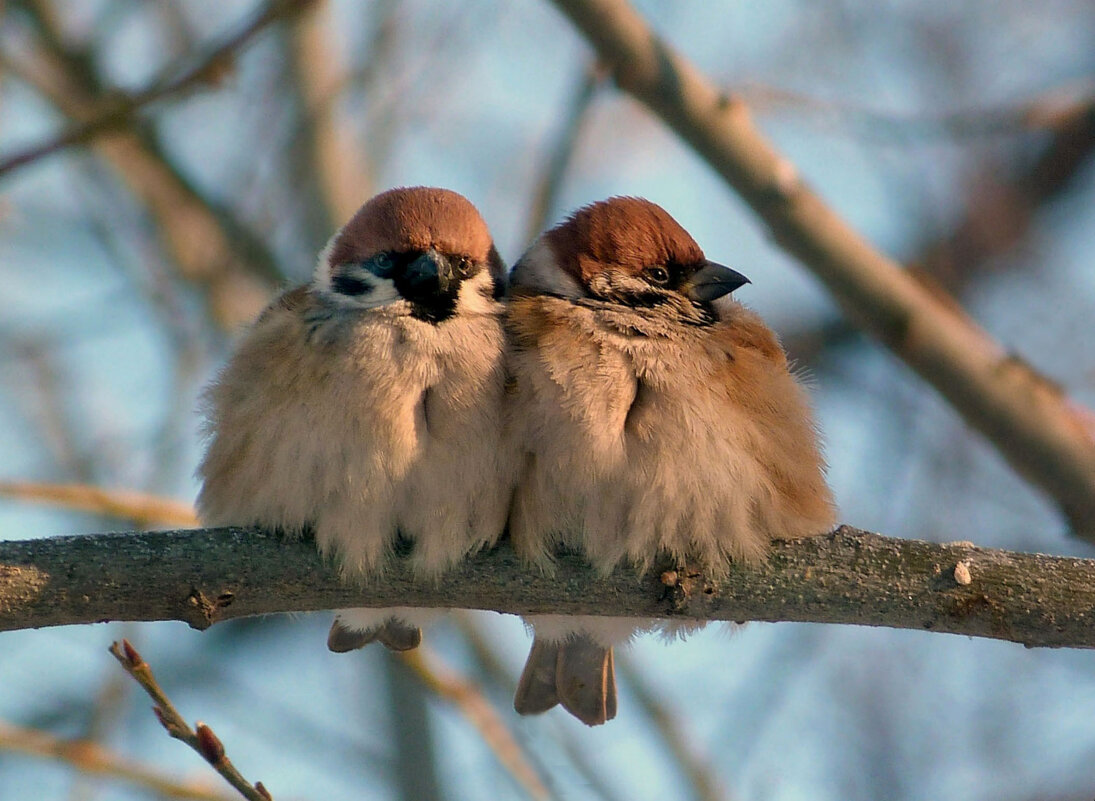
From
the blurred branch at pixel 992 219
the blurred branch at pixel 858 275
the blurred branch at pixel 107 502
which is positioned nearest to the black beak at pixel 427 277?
the blurred branch at pixel 858 275

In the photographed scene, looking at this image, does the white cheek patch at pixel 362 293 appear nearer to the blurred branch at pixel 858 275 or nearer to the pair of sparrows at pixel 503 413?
the pair of sparrows at pixel 503 413

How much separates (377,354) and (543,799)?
1965 millimetres

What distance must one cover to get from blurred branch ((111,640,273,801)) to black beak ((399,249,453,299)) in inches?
51.0

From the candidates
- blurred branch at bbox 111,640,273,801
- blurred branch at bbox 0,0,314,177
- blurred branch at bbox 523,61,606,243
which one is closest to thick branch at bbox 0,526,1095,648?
blurred branch at bbox 111,640,273,801

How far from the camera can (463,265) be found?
3.71 meters

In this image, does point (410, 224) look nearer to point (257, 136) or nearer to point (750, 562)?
point (750, 562)

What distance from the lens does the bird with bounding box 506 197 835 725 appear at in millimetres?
3211

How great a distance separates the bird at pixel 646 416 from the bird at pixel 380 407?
12 centimetres

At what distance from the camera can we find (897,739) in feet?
23.5

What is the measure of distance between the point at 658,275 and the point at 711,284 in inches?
6.4

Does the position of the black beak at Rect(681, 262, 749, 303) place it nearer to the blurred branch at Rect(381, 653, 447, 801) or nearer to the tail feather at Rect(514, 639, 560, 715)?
the tail feather at Rect(514, 639, 560, 715)

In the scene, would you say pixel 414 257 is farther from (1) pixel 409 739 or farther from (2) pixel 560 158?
(1) pixel 409 739

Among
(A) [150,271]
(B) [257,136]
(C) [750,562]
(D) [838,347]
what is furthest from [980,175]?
(C) [750,562]

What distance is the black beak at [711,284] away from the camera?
149 inches
